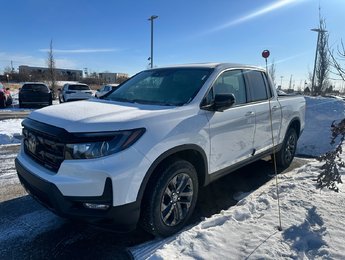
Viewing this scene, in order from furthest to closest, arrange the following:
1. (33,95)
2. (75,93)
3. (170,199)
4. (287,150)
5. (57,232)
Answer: (75,93)
(33,95)
(287,150)
(57,232)
(170,199)

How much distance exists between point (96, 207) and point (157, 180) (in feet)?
2.12

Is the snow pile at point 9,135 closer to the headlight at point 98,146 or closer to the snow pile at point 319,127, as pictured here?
the headlight at point 98,146

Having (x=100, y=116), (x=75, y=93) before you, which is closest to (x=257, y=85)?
(x=100, y=116)

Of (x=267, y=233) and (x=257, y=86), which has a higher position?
(x=257, y=86)

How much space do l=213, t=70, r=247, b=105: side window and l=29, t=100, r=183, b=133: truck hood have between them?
0.97 metres

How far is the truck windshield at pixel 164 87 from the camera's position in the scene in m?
3.92

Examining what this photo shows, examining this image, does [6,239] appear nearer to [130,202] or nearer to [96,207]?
[96,207]

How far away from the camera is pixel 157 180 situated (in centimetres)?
323

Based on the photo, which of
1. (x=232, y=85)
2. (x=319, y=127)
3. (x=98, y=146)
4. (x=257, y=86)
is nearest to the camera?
(x=98, y=146)

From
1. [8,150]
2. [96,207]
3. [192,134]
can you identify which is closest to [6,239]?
[96,207]

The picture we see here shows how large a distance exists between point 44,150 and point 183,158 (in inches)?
57.4

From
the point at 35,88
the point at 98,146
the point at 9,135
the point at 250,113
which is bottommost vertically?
the point at 9,135

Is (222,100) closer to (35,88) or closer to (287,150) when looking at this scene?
(287,150)

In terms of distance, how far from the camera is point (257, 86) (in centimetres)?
517
